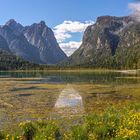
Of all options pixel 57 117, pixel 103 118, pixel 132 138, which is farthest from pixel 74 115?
pixel 132 138

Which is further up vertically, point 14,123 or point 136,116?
point 136,116

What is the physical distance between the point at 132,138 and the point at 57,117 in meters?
16.6

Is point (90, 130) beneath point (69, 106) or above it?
above

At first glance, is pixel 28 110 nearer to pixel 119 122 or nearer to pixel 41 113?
pixel 41 113

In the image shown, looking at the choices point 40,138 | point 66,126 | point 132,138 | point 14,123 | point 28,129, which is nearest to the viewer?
point 132,138

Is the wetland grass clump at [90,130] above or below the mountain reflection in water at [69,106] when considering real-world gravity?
above

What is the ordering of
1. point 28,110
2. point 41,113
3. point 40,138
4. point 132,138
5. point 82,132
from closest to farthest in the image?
1. point 132,138
2. point 40,138
3. point 82,132
4. point 41,113
5. point 28,110

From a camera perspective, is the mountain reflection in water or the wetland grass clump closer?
the wetland grass clump

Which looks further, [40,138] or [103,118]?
[103,118]

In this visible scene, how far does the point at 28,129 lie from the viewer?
67.2ft

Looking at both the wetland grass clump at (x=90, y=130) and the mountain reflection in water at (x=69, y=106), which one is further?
the mountain reflection in water at (x=69, y=106)

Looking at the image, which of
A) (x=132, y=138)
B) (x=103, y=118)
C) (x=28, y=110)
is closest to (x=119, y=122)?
(x=103, y=118)

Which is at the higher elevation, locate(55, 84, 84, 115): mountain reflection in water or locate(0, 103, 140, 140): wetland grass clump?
locate(0, 103, 140, 140): wetland grass clump

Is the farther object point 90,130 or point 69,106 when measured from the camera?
point 69,106
